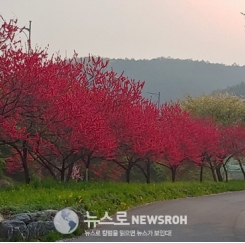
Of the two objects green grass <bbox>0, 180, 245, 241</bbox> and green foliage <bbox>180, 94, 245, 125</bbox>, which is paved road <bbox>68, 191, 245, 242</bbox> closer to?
green grass <bbox>0, 180, 245, 241</bbox>

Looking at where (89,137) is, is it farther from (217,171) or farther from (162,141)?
(217,171)

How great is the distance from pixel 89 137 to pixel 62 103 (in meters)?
2.02

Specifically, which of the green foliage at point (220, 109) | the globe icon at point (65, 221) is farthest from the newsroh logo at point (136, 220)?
the green foliage at point (220, 109)

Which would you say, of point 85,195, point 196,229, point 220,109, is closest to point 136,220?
point 196,229

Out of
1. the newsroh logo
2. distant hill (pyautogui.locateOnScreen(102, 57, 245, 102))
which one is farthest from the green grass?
distant hill (pyautogui.locateOnScreen(102, 57, 245, 102))

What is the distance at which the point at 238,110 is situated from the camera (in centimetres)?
4281

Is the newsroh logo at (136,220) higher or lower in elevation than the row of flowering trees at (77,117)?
lower

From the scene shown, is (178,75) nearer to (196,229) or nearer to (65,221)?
(196,229)

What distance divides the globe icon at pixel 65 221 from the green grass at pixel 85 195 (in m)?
0.27

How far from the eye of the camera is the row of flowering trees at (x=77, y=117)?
15570 mm

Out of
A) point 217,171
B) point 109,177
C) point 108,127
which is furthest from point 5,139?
point 217,171

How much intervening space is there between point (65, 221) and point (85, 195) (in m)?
3.89

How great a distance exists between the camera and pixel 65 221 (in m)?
10.6

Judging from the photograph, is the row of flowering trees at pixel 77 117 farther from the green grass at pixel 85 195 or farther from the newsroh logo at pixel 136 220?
the newsroh logo at pixel 136 220
